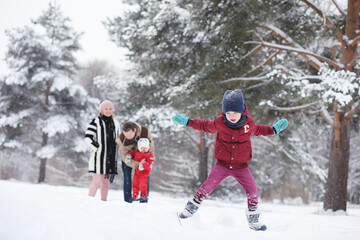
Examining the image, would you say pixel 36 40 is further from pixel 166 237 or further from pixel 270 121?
pixel 166 237

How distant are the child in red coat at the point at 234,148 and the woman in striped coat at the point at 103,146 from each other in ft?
6.18

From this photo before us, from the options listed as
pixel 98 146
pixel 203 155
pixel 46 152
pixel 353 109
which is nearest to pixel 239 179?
pixel 98 146

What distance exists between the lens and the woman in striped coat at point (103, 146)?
15.9 feet

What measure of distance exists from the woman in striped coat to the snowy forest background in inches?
142

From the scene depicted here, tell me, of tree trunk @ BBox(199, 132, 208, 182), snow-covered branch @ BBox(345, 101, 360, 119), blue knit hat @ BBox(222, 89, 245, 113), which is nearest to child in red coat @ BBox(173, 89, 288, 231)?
blue knit hat @ BBox(222, 89, 245, 113)

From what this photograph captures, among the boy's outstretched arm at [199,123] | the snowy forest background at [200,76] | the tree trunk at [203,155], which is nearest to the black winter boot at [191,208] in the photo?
the boy's outstretched arm at [199,123]

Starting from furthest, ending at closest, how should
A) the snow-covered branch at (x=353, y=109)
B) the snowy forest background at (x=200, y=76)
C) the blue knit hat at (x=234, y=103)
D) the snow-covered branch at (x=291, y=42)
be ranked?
the snow-covered branch at (x=291, y=42) < the snowy forest background at (x=200, y=76) < the snow-covered branch at (x=353, y=109) < the blue knit hat at (x=234, y=103)

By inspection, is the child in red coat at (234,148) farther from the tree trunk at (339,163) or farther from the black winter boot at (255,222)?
the tree trunk at (339,163)

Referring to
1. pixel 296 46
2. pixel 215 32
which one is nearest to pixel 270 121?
pixel 296 46

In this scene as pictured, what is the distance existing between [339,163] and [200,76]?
4119 mm

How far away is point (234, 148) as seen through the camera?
3.38 meters

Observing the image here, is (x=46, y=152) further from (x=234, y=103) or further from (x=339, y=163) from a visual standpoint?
(x=234, y=103)

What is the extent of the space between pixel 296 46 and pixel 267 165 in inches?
522

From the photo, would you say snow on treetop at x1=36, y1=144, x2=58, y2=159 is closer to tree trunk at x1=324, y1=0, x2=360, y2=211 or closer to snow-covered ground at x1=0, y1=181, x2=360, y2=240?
tree trunk at x1=324, y1=0, x2=360, y2=211
